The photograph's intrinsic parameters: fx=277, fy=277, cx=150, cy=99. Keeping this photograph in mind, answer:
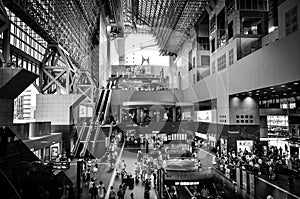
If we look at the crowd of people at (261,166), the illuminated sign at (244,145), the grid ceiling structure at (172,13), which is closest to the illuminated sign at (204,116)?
the illuminated sign at (244,145)

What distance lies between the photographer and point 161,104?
43.3 metres

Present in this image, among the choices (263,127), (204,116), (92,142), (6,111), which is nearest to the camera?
(6,111)

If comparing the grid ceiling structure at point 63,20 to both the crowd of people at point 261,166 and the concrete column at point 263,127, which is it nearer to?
the crowd of people at point 261,166

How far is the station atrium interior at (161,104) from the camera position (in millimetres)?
12727

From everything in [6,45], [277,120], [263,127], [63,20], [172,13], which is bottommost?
[263,127]

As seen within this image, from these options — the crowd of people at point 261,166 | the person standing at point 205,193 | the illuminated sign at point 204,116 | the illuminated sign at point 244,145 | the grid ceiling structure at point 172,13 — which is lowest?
the person standing at point 205,193

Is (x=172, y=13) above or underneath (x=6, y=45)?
above

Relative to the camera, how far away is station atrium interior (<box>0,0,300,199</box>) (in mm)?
12727

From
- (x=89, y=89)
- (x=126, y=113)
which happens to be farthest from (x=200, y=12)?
(x=126, y=113)

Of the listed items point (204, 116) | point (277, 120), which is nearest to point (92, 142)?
point (204, 116)

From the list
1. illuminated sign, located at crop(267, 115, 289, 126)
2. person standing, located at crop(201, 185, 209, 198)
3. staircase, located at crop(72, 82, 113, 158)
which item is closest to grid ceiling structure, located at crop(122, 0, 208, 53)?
illuminated sign, located at crop(267, 115, 289, 126)

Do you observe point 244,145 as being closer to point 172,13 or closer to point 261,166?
point 261,166

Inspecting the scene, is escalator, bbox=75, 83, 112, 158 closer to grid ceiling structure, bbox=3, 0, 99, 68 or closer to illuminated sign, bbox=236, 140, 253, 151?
grid ceiling structure, bbox=3, 0, 99, 68

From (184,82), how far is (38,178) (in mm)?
38380
